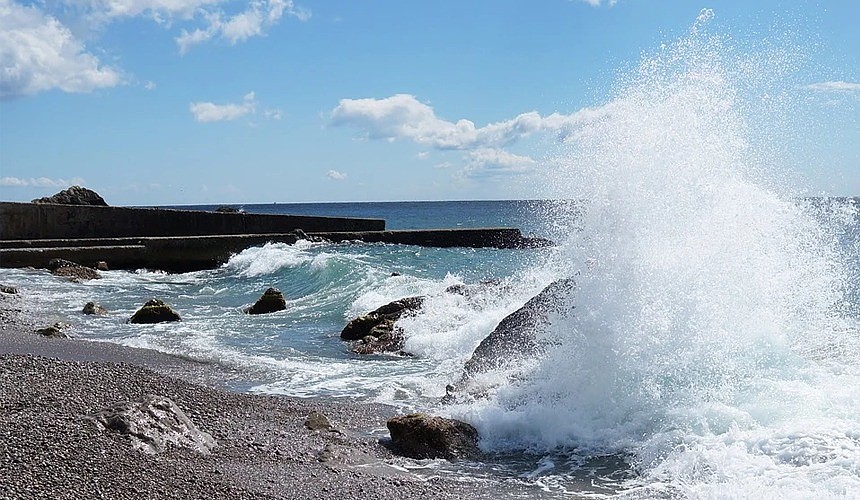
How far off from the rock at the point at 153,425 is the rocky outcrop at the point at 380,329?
15.4 ft

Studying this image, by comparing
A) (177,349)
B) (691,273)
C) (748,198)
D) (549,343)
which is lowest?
(177,349)

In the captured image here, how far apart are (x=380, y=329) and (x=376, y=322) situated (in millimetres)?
435

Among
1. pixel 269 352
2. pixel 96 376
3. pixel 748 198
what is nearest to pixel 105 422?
pixel 96 376

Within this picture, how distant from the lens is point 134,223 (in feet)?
92.7

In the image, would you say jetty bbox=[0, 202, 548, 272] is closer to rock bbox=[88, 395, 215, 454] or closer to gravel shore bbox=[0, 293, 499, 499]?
gravel shore bbox=[0, 293, 499, 499]

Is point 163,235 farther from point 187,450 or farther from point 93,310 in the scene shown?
point 187,450

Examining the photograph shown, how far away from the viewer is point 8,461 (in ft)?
16.0

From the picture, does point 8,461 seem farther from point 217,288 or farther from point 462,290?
point 217,288

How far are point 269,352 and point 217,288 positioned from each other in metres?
8.73

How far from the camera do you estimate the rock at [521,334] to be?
319 inches

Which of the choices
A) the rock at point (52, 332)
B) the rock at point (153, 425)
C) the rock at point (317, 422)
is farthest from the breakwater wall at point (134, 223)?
the rock at point (153, 425)

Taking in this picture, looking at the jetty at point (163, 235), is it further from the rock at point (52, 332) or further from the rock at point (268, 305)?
the rock at point (52, 332)

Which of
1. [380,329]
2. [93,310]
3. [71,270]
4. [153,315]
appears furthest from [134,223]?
[380,329]

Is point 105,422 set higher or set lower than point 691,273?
lower
